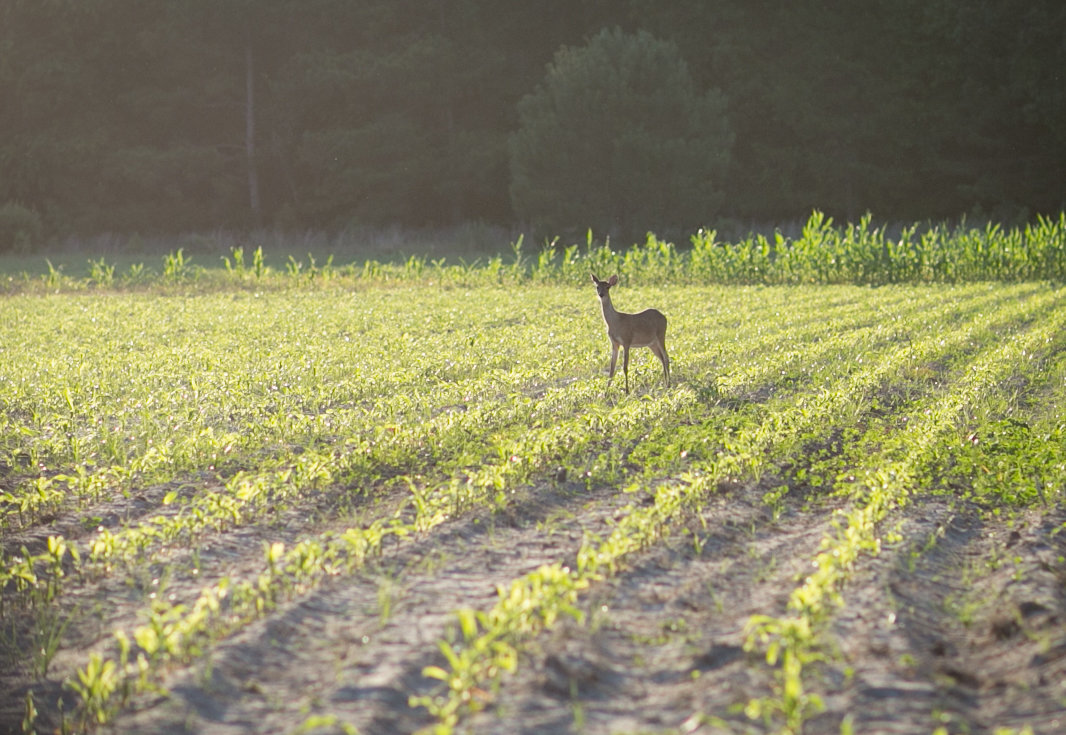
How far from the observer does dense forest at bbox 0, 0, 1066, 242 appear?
40.7m

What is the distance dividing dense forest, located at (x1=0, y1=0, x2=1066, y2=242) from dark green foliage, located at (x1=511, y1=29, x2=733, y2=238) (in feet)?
14.0

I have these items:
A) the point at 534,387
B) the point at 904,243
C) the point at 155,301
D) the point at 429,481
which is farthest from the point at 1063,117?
the point at 429,481

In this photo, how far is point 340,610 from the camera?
4.36m

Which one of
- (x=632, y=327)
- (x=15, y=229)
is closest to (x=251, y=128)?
(x=15, y=229)

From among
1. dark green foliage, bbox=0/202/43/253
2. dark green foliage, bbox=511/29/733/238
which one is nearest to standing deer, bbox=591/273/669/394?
dark green foliage, bbox=511/29/733/238

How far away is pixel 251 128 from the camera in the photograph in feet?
137

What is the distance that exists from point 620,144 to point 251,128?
15451 mm

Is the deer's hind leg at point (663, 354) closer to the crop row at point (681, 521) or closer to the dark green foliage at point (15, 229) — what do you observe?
the crop row at point (681, 521)

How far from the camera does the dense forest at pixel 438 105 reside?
134 feet

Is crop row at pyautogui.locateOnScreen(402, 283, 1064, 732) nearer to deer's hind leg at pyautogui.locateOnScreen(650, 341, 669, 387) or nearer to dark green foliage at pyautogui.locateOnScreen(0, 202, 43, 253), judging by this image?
deer's hind leg at pyautogui.locateOnScreen(650, 341, 669, 387)

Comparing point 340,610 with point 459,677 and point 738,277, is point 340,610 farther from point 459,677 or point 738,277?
point 738,277

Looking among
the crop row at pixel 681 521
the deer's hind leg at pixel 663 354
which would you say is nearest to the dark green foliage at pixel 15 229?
the deer's hind leg at pixel 663 354

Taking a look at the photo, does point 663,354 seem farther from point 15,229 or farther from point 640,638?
point 15,229

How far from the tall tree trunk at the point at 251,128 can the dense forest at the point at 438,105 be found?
125 millimetres
